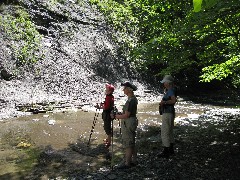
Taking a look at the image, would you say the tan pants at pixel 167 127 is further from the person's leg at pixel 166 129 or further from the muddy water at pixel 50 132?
the muddy water at pixel 50 132

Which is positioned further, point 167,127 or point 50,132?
point 50,132

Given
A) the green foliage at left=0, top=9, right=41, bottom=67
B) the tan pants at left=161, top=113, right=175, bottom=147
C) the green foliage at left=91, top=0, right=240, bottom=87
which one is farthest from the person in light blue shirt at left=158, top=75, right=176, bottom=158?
the green foliage at left=0, top=9, right=41, bottom=67

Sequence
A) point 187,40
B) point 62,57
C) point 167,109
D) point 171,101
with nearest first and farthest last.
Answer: point 171,101 → point 167,109 → point 187,40 → point 62,57

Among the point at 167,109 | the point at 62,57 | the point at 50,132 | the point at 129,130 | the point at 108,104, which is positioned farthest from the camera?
the point at 62,57

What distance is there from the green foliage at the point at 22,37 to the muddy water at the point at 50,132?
5.79 m

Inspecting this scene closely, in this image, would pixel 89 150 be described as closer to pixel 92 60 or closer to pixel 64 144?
pixel 64 144

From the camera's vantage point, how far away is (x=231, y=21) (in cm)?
924

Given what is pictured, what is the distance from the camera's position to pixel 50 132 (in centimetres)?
1174

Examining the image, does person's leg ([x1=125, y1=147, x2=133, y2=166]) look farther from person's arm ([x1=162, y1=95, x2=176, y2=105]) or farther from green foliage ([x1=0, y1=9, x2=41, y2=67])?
green foliage ([x1=0, y1=9, x2=41, y2=67])

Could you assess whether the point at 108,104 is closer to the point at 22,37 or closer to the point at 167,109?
the point at 167,109

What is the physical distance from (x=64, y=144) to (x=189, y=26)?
564cm

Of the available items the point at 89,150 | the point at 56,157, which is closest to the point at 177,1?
the point at 89,150

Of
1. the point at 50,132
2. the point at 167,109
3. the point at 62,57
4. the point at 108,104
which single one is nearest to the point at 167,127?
the point at 167,109

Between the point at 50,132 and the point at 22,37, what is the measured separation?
1101 cm
